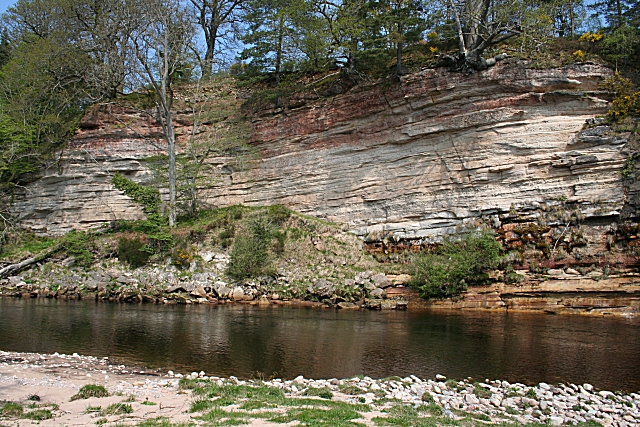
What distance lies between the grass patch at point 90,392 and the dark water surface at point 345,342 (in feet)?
10.5

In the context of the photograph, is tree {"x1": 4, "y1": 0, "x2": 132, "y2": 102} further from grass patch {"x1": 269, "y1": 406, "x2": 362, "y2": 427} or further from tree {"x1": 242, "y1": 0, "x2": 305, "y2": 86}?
grass patch {"x1": 269, "y1": 406, "x2": 362, "y2": 427}

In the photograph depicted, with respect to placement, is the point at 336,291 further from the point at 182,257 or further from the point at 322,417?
the point at 322,417

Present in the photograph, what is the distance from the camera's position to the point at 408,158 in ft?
96.9

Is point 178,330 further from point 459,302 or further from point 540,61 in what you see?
point 540,61

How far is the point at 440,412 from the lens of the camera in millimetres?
8578

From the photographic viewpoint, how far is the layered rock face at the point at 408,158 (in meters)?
25.6

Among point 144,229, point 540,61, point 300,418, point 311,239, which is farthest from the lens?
point 144,229

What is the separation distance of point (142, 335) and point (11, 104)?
28231 millimetres

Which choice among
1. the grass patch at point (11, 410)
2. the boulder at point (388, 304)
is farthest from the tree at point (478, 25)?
the grass patch at point (11, 410)

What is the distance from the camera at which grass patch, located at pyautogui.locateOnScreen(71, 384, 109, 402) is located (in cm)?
Result: 881

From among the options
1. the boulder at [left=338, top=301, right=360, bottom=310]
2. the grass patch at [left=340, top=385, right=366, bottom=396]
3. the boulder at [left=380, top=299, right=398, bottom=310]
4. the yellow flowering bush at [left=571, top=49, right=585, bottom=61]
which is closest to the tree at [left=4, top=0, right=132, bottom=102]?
the boulder at [left=338, top=301, right=360, bottom=310]

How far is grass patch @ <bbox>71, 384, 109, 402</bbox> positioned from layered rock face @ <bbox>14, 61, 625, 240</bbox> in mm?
20891

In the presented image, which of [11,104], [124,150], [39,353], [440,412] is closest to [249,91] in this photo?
[124,150]

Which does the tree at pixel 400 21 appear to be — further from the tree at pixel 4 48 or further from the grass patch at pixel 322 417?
the tree at pixel 4 48
